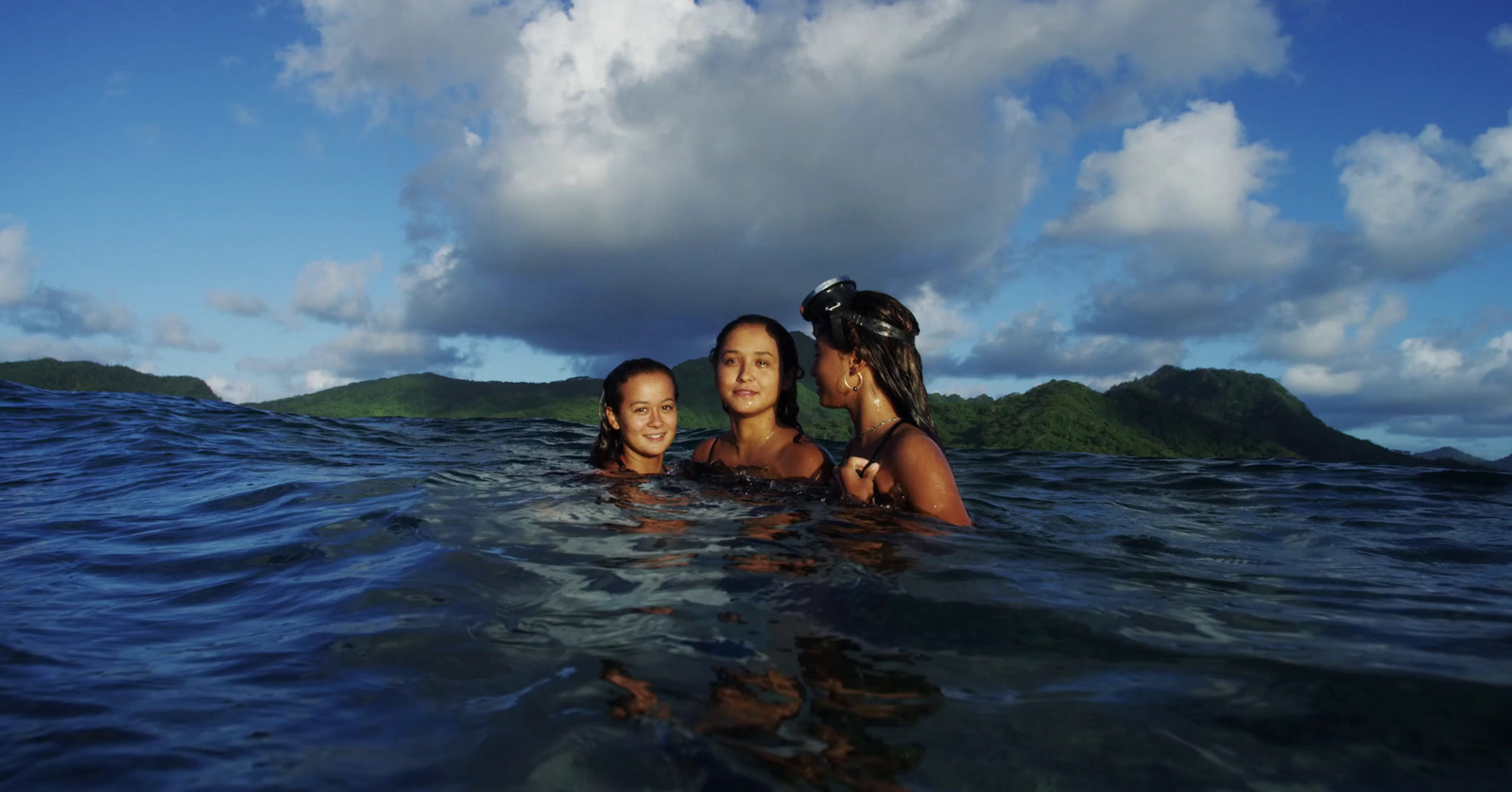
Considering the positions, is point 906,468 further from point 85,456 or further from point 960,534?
point 85,456

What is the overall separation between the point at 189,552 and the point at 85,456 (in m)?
7.43

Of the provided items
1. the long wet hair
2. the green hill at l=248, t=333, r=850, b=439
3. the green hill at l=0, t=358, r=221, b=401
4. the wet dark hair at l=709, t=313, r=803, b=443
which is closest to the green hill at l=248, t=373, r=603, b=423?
the green hill at l=248, t=333, r=850, b=439

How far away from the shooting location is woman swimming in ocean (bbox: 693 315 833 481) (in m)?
7.53

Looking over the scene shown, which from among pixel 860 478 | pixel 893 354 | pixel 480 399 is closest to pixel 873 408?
pixel 893 354

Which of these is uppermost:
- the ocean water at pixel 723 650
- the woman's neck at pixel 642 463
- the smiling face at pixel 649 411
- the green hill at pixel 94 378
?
the green hill at pixel 94 378

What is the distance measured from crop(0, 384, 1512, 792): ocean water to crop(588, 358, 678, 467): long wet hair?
1.52 meters

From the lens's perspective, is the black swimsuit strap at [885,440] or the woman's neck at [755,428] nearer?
the black swimsuit strap at [885,440]

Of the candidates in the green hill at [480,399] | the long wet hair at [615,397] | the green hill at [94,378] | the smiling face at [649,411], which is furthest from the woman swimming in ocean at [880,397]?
the green hill at [94,378]

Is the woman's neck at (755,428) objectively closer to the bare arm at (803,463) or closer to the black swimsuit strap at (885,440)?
the bare arm at (803,463)

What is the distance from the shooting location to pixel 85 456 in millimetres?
11031

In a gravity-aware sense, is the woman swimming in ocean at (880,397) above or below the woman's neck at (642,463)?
above

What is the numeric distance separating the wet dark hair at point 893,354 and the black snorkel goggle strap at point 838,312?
0.10 feet

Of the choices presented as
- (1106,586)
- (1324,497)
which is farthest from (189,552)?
(1324,497)

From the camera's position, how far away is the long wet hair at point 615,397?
8281 millimetres
